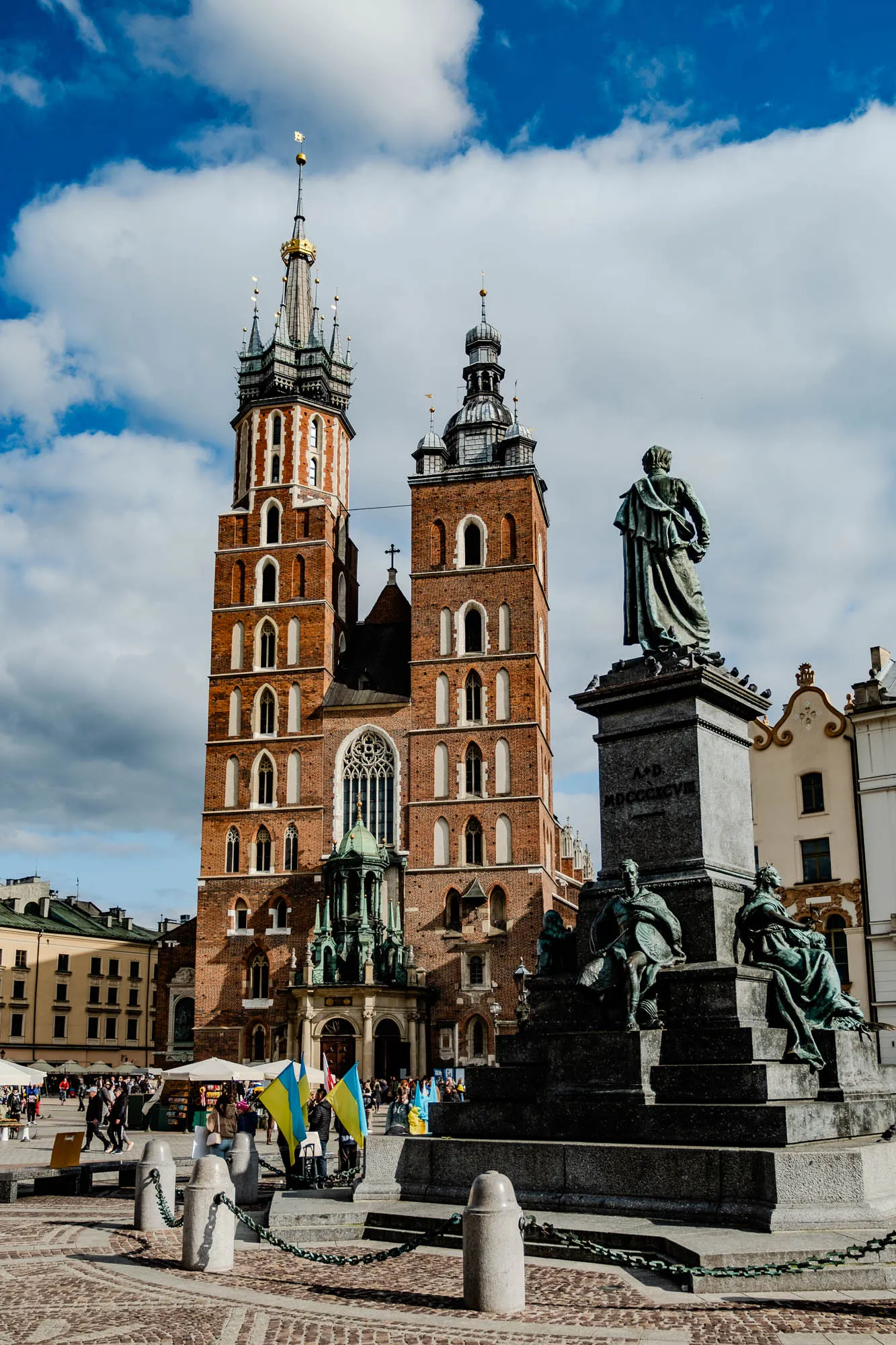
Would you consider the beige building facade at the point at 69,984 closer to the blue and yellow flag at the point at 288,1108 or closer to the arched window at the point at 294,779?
the arched window at the point at 294,779

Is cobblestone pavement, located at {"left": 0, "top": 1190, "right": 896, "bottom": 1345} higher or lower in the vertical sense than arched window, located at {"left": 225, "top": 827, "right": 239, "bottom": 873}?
lower

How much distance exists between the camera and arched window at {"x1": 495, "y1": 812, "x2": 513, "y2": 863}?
1652 inches

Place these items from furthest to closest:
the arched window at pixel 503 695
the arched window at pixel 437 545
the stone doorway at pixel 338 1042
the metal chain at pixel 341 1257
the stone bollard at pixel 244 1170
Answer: the arched window at pixel 437 545 < the arched window at pixel 503 695 < the stone doorway at pixel 338 1042 < the stone bollard at pixel 244 1170 < the metal chain at pixel 341 1257

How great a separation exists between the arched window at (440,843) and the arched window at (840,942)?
16578mm

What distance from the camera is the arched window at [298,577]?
153ft

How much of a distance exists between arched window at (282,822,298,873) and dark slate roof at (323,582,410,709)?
4.49 m

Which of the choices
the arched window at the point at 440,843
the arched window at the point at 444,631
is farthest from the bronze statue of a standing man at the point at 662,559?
the arched window at the point at 444,631

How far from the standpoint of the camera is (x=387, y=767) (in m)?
44.3

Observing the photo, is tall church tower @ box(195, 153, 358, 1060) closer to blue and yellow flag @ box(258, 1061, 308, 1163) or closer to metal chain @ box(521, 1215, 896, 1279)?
blue and yellow flag @ box(258, 1061, 308, 1163)

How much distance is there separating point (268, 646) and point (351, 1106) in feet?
117

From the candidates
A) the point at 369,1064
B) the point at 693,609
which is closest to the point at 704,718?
the point at 693,609

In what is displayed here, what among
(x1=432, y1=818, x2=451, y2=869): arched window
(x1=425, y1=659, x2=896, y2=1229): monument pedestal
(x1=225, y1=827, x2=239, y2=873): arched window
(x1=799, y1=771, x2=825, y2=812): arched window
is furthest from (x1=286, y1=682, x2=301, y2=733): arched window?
(x1=425, y1=659, x2=896, y2=1229): monument pedestal

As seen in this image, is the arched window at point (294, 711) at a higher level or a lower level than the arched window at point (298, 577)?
lower

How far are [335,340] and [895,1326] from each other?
50911mm
